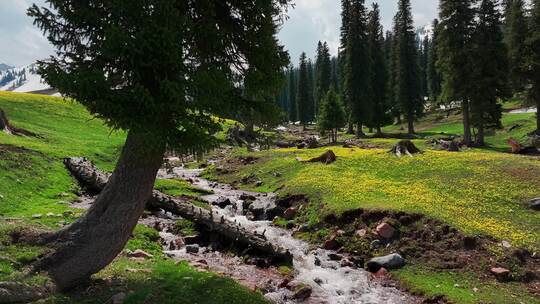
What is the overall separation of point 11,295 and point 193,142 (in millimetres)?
5510

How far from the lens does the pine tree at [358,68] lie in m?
67.6

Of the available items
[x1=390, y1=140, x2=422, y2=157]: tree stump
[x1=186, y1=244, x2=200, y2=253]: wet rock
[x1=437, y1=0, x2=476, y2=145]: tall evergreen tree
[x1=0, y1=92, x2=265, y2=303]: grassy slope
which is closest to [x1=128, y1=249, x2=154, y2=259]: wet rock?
[x1=0, y1=92, x2=265, y2=303]: grassy slope

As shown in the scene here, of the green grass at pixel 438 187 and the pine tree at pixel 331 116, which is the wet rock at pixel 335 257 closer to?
the green grass at pixel 438 187

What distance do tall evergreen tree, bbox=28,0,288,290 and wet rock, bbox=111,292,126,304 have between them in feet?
3.58

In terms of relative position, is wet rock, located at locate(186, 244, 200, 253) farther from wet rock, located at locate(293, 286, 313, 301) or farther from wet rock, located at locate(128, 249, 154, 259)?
wet rock, located at locate(293, 286, 313, 301)

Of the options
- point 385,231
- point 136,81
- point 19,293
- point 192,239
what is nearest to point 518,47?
point 385,231

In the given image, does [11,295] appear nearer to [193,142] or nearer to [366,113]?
[193,142]

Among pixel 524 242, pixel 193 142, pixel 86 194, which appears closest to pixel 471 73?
pixel 524 242

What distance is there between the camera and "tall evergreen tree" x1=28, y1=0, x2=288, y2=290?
34.8ft

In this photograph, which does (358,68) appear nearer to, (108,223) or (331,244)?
(331,244)

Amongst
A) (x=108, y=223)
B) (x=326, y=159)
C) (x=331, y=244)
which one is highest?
(x=108, y=223)

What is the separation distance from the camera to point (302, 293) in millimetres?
15070

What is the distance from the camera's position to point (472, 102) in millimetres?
48594

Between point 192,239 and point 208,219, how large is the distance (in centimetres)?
113
